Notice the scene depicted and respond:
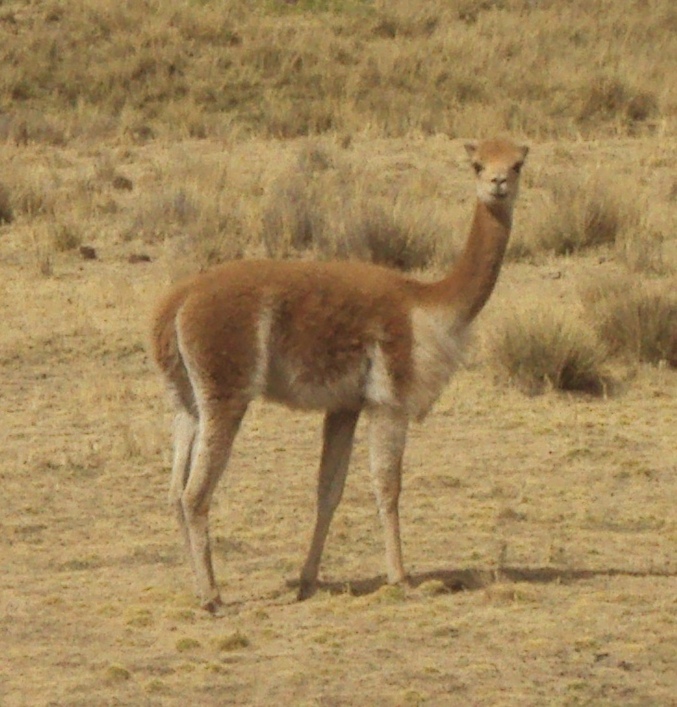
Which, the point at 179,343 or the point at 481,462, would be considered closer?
the point at 179,343

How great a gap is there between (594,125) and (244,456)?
13244mm

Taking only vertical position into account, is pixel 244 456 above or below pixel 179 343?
below

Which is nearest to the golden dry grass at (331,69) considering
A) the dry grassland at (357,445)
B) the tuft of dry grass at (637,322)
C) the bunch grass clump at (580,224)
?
the dry grassland at (357,445)

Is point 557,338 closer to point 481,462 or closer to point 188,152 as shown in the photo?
point 481,462

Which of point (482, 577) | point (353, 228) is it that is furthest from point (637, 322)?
point (482, 577)

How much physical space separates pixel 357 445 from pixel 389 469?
2.64 m

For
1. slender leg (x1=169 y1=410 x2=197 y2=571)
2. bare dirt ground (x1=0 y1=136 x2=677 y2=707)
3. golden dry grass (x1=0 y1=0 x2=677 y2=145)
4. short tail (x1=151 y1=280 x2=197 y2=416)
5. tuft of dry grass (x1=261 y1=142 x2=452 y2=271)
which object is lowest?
golden dry grass (x1=0 y1=0 x2=677 y2=145)

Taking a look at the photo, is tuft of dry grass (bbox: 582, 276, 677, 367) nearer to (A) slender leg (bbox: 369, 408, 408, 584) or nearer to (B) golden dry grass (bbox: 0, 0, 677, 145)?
(A) slender leg (bbox: 369, 408, 408, 584)

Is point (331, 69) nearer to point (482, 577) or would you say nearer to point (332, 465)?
point (332, 465)

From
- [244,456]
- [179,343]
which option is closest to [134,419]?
[244,456]

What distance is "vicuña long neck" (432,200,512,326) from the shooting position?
7.21 meters

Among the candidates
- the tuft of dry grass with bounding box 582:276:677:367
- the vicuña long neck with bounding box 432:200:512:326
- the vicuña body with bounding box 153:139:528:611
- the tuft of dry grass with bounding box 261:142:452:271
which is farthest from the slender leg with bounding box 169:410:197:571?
the tuft of dry grass with bounding box 261:142:452:271

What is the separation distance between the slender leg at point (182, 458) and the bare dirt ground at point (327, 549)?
1.04 ft

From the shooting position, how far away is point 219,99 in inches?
→ 955
